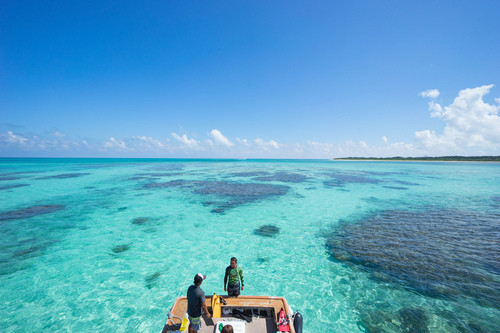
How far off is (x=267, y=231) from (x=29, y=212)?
87.1 feet

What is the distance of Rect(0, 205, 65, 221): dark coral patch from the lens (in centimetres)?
2013

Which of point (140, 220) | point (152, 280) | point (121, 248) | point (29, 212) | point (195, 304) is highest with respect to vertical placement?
point (195, 304)

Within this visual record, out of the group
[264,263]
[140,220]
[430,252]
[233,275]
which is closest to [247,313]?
[233,275]

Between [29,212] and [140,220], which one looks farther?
[29,212]

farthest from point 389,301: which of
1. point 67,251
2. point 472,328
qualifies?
point 67,251

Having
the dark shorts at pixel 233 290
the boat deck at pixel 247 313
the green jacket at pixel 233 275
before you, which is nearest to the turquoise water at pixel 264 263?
the boat deck at pixel 247 313

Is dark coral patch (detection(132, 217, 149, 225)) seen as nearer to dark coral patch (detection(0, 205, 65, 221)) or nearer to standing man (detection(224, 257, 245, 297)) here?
dark coral patch (detection(0, 205, 65, 221))

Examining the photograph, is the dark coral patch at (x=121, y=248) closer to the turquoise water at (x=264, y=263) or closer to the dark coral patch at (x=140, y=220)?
the turquoise water at (x=264, y=263)

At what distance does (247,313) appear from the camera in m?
6.99

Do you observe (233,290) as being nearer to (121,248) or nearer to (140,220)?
(121,248)

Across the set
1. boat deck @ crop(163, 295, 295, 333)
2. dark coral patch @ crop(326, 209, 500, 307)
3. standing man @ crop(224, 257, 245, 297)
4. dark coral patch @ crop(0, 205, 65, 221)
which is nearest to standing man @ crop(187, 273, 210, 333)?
boat deck @ crop(163, 295, 295, 333)

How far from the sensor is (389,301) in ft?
29.6

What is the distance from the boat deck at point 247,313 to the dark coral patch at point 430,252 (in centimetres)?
725

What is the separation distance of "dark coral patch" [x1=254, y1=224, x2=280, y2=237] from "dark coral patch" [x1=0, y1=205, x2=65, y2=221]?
78.0ft
